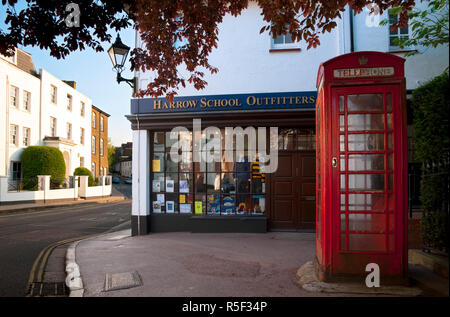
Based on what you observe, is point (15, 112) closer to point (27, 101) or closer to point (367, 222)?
point (27, 101)

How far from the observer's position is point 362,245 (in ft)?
15.2

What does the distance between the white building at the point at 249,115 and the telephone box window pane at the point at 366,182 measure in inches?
173

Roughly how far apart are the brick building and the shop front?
33.6 metres

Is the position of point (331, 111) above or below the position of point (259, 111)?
below

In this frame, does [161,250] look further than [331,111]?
Yes

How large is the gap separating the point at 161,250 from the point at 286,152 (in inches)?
175

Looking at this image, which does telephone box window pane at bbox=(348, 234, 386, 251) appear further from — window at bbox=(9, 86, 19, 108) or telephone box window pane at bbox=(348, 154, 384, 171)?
window at bbox=(9, 86, 19, 108)

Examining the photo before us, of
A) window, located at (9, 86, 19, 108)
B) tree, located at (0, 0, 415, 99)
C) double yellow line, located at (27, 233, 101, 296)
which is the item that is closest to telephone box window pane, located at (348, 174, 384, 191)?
tree, located at (0, 0, 415, 99)

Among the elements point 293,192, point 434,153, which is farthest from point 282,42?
point 434,153

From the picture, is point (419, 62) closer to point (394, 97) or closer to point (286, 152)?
point (286, 152)

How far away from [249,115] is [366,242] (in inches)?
203

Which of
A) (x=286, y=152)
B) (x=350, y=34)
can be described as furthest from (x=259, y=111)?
(x=350, y=34)

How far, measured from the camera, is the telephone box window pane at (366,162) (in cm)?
462

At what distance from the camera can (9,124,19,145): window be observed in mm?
24391
